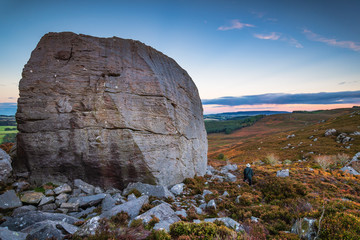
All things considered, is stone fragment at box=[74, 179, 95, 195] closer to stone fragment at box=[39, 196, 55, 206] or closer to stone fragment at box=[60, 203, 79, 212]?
stone fragment at box=[39, 196, 55, 206]

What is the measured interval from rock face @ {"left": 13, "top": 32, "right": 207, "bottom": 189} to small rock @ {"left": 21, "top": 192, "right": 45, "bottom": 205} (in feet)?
6.07

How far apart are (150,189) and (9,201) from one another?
819 cm

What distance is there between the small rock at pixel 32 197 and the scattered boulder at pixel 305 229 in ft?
46.9

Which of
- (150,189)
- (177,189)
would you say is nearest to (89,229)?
(150,189)

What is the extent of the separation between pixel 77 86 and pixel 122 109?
3.89 meters

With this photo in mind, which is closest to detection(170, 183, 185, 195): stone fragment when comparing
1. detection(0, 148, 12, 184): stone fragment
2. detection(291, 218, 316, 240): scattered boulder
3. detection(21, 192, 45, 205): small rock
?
detection(291, 218, 316, 240): scattered boulder

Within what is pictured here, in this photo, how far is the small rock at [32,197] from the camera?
32.8ft

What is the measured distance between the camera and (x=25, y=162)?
12.6 m

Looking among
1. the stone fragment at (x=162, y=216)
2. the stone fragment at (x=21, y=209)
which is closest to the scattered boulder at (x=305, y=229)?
the stone fragment at (x=162, y=216)

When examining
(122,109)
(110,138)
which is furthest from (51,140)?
(122,109)

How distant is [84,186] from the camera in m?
12.0

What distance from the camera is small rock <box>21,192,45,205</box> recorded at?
32.8 ft

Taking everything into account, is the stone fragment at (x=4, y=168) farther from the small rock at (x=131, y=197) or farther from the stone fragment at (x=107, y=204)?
the small rock at (x=131, y=197)

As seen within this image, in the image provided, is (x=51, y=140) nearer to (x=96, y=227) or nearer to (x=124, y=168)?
Result: (x=124, y=168)
